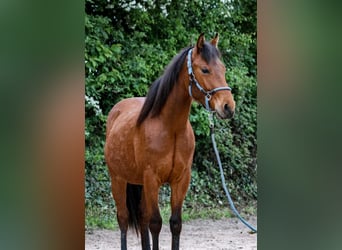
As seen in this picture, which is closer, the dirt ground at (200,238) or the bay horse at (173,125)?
the bay horse at (173,125)

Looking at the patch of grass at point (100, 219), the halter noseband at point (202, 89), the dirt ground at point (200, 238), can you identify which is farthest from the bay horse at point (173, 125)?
the patch of grass at point (100, 219)

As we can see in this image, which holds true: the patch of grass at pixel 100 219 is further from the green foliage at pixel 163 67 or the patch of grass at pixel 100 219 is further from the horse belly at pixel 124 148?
the horse belly at pixel 124 148

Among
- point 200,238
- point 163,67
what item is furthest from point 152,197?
point 163,67

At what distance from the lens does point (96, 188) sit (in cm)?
433

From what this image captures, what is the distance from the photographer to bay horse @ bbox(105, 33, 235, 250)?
87.6 inches

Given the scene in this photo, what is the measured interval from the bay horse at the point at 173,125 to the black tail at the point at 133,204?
0.23m

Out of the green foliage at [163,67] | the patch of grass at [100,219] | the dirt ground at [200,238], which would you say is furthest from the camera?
the green foliage at [163,67]

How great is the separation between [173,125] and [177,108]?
9 cm

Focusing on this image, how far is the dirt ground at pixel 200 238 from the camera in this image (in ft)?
11.7

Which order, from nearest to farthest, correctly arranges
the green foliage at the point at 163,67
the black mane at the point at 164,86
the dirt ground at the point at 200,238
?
1. the black mane at the point at 164,86
2. the dirt ground at the point at 200,238
3. the green foliage at the point at 163,67

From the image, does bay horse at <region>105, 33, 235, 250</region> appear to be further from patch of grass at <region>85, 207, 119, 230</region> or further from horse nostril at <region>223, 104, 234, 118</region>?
patch of grass at <region>85, 207, 119, 230</region>
